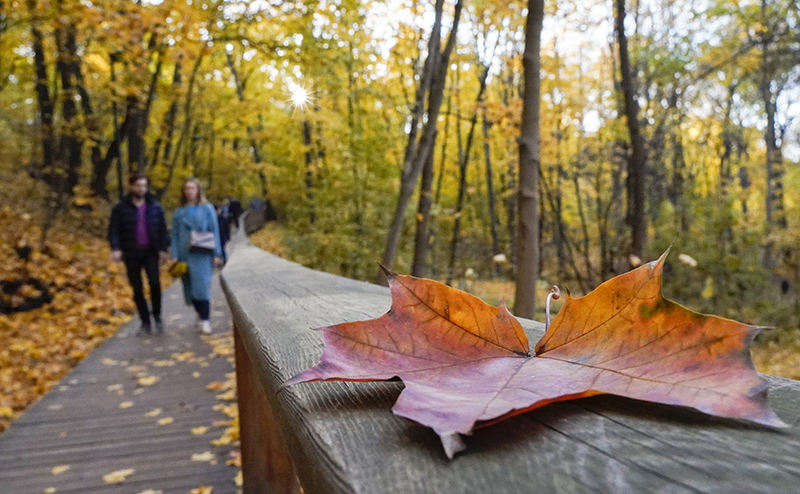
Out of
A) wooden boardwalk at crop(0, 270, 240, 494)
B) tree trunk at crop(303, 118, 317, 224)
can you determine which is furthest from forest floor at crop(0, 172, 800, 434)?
tree trunk at crop(303, 118, 317, 224)

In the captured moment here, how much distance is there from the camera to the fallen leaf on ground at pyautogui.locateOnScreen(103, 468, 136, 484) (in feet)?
10.2

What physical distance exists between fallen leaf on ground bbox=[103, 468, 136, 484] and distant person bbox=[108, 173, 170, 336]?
3.89 metres

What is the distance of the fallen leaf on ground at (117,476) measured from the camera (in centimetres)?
309

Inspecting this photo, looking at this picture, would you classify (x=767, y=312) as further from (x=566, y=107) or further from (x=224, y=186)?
(x=224, y=186)

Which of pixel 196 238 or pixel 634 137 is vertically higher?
pixel 634 137

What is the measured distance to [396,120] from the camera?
13953 millimetres

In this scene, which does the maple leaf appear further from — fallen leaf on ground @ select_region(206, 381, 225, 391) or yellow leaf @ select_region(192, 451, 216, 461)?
fallen leaf on ground @ select_region(206, 381, 225, 391)

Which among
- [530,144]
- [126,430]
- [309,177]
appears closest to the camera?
[126,430]

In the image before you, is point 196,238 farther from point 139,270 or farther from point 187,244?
point 139,270

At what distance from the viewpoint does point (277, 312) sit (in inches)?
51.3

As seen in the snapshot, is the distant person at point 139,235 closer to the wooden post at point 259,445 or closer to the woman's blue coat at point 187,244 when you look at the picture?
the woman's blue coat at point 187,244

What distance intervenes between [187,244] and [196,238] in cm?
24

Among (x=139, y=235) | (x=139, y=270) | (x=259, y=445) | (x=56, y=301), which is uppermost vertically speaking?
(x=139, y=235)

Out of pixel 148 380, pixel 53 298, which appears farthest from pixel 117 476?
pixel 53 298
